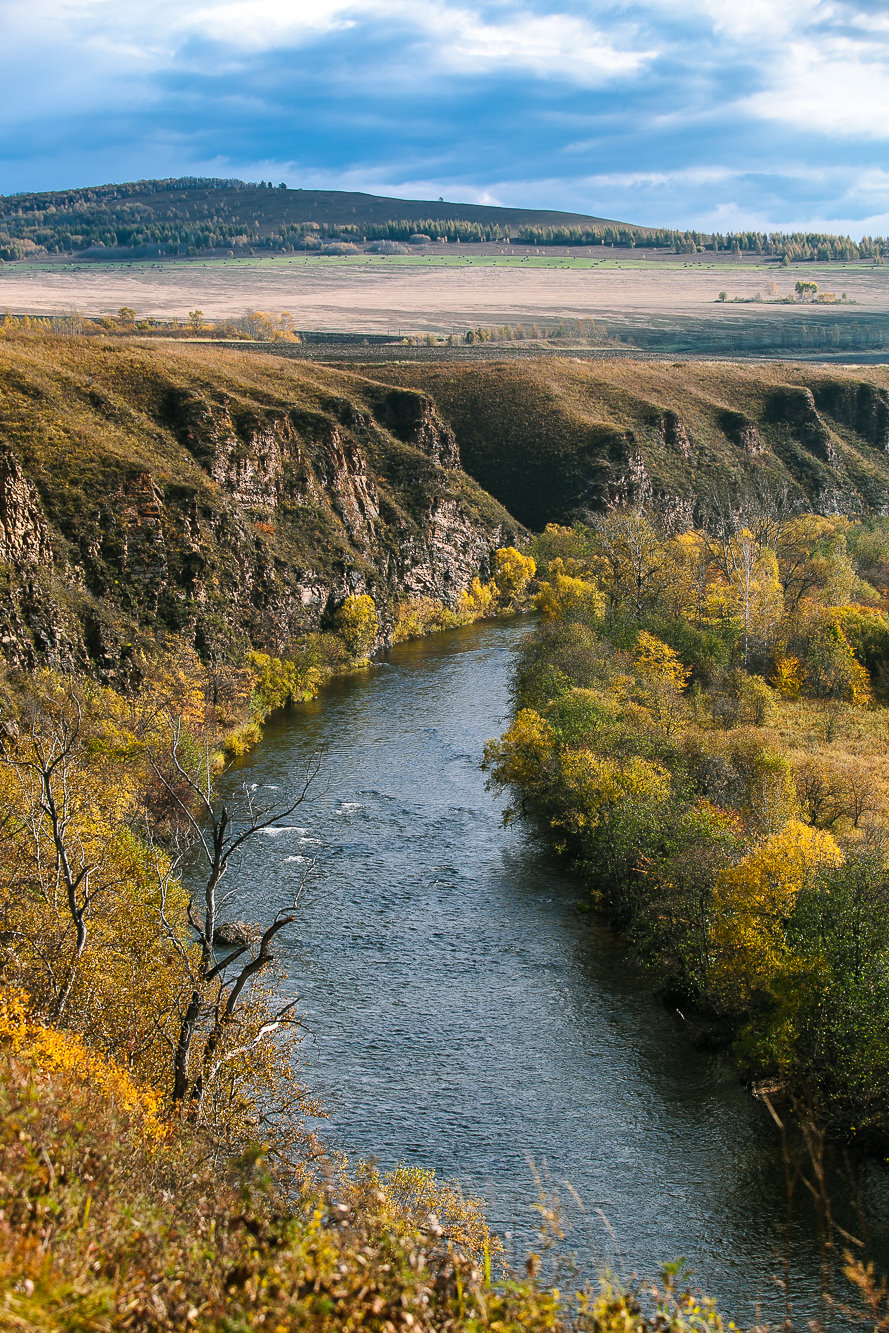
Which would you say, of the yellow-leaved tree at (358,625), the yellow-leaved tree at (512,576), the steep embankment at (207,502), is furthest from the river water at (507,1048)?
the yellow-leaved tree at (512,576)

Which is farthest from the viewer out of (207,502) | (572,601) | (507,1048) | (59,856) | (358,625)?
(358,625)

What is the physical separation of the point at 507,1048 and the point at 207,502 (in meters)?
63.3

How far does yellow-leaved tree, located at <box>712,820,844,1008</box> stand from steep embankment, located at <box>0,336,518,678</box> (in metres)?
44.9

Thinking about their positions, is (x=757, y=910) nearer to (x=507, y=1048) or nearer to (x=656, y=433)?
(x=507, y=1048)

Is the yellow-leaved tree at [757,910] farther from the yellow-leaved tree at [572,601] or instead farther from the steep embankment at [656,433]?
the steep embankment at [656,433]

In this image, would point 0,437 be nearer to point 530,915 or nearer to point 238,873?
point 238,873

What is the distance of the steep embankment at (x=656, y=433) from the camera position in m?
Answer: 135

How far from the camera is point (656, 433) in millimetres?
145625

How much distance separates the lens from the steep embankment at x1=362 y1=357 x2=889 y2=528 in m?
135

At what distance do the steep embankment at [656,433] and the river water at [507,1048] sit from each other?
88.6 metres

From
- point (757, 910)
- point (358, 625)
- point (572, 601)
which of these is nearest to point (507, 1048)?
point (757, 910)

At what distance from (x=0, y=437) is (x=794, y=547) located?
2780 inches

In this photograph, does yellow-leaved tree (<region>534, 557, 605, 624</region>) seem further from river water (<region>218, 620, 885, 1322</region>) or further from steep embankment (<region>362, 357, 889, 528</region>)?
steep embankment (<region>362, 357, 889, 528</region>)

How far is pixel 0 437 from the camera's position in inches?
2864
